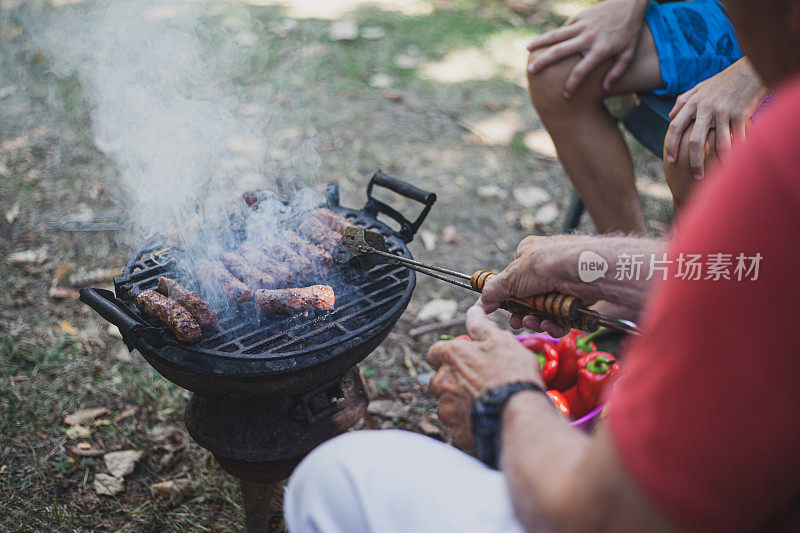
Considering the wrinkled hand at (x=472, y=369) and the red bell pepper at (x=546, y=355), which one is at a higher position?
the wrinkled hand at (x=472, y=369)

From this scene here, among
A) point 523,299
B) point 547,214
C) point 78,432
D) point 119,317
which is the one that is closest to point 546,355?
point 523,299

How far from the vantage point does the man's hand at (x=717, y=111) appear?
88.8 inches

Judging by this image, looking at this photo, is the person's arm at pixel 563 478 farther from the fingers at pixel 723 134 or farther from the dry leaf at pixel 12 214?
→ the dry leaf at pixel 12 214

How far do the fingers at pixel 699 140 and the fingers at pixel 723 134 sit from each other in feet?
0.14

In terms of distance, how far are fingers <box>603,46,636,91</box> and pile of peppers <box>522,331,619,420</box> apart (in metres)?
1.27

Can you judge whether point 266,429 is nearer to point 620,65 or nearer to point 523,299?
point 523,299

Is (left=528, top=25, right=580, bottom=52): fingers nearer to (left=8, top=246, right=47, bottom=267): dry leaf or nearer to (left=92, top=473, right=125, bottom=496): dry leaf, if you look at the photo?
(left=92, top=473, right=125, bottom=496): dry leaf

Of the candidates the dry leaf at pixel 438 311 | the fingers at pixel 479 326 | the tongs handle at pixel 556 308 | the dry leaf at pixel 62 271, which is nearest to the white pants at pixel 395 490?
the fingers at pixel 479 326

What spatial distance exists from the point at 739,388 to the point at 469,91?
540 cm

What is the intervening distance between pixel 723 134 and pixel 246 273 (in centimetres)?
191

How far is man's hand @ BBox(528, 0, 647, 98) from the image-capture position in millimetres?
2807

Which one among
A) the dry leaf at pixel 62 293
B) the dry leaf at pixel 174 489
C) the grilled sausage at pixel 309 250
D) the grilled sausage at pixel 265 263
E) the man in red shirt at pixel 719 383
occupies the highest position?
the man in red shirt at pixel 719 383

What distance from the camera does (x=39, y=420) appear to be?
2867 mm

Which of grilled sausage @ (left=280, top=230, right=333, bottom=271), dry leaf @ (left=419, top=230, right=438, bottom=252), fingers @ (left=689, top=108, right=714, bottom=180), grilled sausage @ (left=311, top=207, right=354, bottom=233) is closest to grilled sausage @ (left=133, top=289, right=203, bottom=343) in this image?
grilled sausage @ (left=280, top=230, right=333, bottom=271)
